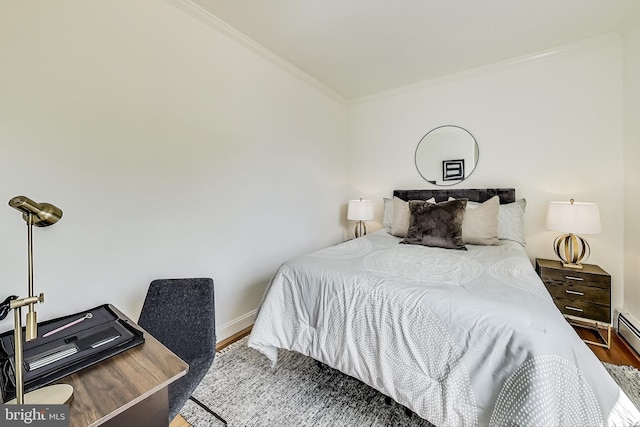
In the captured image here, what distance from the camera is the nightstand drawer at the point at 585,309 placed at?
6.80 feet

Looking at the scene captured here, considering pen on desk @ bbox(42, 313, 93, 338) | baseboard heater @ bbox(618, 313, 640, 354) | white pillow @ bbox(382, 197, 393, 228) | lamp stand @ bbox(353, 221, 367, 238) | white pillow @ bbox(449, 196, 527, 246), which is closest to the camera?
pen on desk @ bbox(42, 313, 93, 338)

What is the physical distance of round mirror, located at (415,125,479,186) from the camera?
120 inches

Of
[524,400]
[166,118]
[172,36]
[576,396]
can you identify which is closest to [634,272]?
[576,396]

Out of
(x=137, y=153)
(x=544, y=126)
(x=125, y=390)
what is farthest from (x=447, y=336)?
(x=544, y=126)

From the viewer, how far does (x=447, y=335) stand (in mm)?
1198

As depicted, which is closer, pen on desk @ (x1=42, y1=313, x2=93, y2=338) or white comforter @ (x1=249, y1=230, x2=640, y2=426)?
white comforter @ (x1=249, y1=230, x2=640, y2=426)

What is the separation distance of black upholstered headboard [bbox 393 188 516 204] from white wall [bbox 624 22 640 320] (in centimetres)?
81

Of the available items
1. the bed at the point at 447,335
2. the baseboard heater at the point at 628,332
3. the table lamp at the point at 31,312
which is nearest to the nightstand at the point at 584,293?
the baseboard heater at the point at 628,332

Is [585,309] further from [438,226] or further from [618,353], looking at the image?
[438,226]

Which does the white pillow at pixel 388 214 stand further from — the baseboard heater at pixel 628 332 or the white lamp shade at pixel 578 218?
the baseboard heater at pixel 628 332

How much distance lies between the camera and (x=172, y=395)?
3.62 ft

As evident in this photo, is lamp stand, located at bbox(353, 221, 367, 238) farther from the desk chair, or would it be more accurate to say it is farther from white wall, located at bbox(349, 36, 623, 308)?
the desk chair

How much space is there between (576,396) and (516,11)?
251 centimetres

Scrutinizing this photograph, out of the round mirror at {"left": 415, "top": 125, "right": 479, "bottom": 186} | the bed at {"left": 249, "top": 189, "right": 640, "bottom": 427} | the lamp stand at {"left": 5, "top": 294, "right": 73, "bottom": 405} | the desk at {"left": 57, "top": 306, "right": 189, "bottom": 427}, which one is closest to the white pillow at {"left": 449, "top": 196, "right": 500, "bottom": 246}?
the bed at {"left": 249, "top": 189, "right": 640, "bottom": 427}
